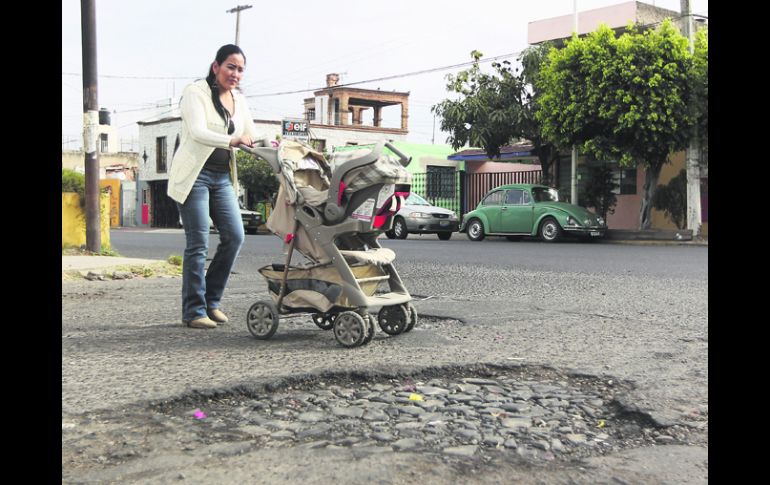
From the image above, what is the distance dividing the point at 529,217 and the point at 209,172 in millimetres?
15871

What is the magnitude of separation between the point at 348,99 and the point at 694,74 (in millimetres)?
34526

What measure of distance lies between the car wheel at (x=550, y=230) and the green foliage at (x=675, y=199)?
4.80 meters

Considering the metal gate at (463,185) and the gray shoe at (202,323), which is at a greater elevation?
the metal gate at (463,185)

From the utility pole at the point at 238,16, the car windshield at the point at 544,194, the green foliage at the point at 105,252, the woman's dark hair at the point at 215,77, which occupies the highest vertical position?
the utility pole at the point at 238,16

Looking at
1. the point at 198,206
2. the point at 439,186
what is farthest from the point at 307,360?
the point at 439,186

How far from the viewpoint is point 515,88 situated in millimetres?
25031

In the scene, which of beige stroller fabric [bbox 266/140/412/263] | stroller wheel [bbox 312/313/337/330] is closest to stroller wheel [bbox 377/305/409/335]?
stroller wheel [bbox 312/313/337/330]

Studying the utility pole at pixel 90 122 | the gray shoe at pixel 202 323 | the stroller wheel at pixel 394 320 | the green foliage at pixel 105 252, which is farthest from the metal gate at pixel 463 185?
the gray shoe at pixel 202 323

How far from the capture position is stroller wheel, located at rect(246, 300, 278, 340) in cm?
514

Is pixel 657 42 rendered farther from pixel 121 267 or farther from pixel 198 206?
pixel 198 206

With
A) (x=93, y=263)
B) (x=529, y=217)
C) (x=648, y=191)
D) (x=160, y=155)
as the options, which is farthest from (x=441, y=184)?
(x=160, y=155)

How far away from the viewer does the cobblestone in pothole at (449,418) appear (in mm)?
2961

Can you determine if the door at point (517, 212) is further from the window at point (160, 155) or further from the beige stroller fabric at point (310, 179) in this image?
the window at point (160, 155)

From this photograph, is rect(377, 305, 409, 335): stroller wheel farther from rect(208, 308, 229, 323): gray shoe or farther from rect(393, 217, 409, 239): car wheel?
rect(393, 217, 409, 239): car wheel
